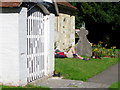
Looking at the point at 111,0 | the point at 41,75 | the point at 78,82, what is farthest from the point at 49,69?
the point at 111,0

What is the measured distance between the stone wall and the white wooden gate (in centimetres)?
961

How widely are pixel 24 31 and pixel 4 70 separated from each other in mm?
1330

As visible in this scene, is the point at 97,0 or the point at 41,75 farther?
the point at 97,0

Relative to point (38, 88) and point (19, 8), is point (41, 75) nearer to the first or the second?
point (38, 88)

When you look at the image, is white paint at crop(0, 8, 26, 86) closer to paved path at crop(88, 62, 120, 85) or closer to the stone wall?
paved path at crop(88, 62, 120, 85)

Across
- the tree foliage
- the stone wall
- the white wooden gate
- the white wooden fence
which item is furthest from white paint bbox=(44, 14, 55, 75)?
the tree foliage

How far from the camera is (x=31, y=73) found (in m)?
9.39

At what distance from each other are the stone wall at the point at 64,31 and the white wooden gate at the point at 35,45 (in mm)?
9606

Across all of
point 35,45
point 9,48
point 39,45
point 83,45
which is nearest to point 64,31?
point 83,45

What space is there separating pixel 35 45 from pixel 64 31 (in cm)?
1298

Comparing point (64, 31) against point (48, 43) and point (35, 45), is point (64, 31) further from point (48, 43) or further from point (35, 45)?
point (35, 45)

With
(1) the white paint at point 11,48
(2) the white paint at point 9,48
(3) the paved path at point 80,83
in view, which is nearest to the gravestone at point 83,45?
(3) the paved path at point 80,83

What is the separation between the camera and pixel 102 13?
2942 cm

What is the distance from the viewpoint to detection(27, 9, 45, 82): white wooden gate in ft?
30.3
